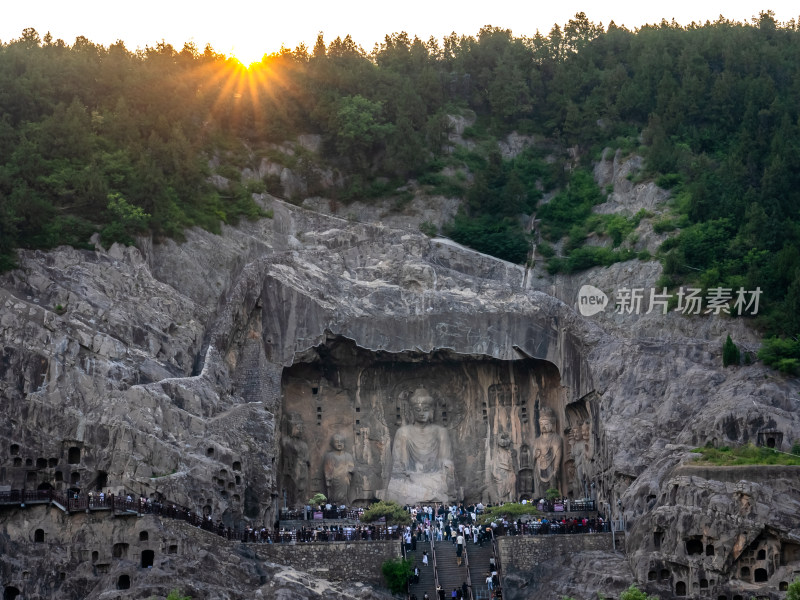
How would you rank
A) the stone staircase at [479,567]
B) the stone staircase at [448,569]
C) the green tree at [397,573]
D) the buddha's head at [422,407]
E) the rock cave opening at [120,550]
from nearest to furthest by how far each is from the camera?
the rock cave opening at [120,550], the green tree at [397,573], the stone staircase at [479,567], the stone staircase at [448,569], the buddha's head at [422,407]

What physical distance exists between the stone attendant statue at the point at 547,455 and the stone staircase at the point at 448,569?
10540 mm

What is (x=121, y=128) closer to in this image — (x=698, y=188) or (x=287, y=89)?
(x=287, y=89)

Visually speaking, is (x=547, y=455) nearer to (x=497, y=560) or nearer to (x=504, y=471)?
(x=504, y=471)

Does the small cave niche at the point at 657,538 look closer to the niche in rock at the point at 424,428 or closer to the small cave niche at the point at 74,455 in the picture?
the niche in rock at the point at 424,428

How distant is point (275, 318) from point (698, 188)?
73.5ft

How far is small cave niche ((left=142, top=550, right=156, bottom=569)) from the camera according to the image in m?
52.5

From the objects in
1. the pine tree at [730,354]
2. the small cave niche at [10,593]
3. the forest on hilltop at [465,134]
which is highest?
the forest on hilltop at [465,134]

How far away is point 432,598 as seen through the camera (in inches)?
2149

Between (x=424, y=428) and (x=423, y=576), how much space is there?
14.0 m

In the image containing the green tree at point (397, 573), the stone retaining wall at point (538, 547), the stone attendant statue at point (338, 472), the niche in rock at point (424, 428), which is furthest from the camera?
the niche in rock at point (424, 428)

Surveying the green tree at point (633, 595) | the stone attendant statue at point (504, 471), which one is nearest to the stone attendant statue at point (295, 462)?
the stone attendant statue at point (504, 471)

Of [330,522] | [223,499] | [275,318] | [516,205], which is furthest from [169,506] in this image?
[516,205]

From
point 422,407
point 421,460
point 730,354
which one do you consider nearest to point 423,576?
point 421,460

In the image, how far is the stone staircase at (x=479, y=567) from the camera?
55031mm
